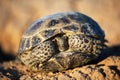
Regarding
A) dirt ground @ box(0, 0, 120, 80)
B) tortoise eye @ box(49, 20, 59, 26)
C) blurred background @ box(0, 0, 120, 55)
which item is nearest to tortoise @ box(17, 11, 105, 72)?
tortoise eye @ box(49, 20, 59, 26)

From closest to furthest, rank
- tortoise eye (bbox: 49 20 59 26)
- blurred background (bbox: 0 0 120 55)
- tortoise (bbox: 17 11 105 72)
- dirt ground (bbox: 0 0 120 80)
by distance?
tortoise (bbox: 17 11 105 72) < tortoise eye (bbox: 49 20 59 26) < dirt ground (bbox: 0 0 120 80) < blurred background (bbox: 0 0 120 55)

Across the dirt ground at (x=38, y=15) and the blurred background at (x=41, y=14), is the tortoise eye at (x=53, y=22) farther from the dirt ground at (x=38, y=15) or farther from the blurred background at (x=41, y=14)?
the blurred background at (x=41, y=14)

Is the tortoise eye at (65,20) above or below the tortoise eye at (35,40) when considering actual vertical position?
above

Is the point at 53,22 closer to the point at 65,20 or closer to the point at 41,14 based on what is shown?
the point at 65,20

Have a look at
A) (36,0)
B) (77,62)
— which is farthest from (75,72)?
(36,0)

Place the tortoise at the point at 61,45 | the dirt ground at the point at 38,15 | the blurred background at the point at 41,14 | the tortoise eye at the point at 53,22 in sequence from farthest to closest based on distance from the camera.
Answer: the blurred background at the point at 41,14, the dirt ground at the point at 38,15, the tortoise eye at the point at 53,22, the tortoise at the point at 61,45

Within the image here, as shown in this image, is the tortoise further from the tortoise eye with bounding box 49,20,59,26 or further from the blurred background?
the blurred background

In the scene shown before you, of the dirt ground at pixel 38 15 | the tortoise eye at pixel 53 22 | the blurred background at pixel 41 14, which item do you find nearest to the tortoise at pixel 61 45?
the tortoise eye at pixel 53 22

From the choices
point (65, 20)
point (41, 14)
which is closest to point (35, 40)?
point (65, 20)
